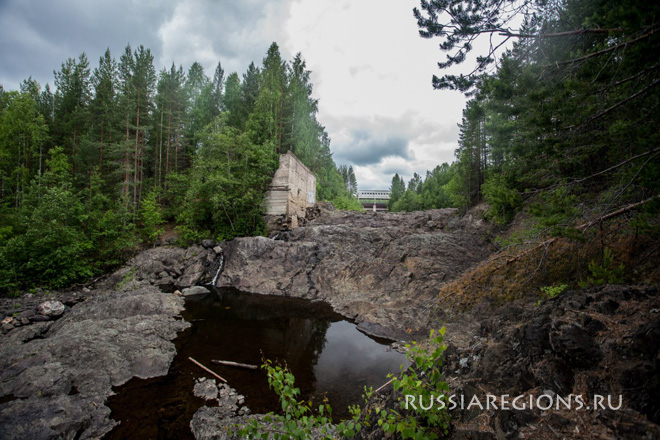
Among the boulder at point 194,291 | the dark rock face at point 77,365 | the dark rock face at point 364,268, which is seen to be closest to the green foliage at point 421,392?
the dark rock face at point 77,365

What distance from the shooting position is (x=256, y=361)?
25.4 feet

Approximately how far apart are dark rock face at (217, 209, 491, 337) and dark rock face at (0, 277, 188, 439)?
689cm

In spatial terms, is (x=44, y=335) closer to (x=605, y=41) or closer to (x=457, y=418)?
(x=457, y=418)

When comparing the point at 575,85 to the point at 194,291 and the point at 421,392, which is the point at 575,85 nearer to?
the point at 421,392

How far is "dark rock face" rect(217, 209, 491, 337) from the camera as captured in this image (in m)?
11.4

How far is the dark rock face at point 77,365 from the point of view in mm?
4859

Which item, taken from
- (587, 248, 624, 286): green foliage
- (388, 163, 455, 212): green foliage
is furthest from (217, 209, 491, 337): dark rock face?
(388, 163, 455, 212): green foliage

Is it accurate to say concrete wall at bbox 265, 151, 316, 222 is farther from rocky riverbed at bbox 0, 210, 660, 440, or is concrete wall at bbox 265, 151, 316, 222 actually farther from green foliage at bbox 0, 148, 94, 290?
green foliage at bbox 0, 148, 94, 290

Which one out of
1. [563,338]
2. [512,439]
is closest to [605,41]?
[563,338]

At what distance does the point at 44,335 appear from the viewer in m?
9.30

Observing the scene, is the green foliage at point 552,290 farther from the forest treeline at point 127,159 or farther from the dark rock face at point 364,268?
the forest treeline at point 127,159

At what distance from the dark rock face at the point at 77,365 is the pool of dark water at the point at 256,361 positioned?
0.42m

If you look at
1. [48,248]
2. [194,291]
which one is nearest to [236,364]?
[194,291]

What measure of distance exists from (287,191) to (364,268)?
1253 centimetres
